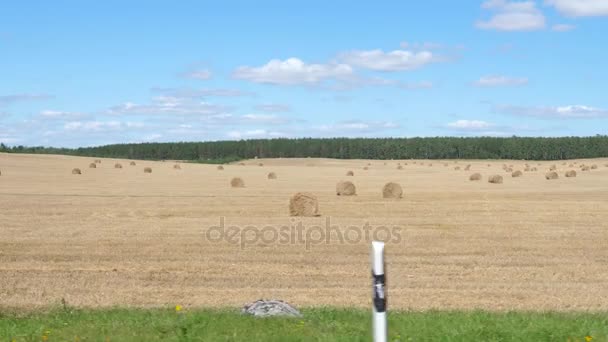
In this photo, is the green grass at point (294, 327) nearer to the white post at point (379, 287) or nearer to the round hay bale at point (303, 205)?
the white post at point (379, 287)

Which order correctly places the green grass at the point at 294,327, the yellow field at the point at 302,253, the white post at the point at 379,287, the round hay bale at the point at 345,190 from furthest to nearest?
the round hay bale at the point at 345,190 < the yellow field at the point at 302,253 < the green grass at the point at 294,327 < the white post at the point at 379,287

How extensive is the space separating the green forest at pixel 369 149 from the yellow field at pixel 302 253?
88.3 m

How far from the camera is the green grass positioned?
9.73 meters

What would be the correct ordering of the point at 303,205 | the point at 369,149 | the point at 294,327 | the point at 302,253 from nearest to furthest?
1. the point at 294,327
2. the point at 302,253
3. the point at 303,205
4. the point at 369,149

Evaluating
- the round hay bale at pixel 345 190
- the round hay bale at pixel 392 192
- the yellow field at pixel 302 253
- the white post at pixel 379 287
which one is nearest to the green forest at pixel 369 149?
the round hay bale at pixel 345 190

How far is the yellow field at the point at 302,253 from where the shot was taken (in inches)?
621

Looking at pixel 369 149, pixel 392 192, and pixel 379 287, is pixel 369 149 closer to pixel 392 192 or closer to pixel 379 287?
pixel 392 192

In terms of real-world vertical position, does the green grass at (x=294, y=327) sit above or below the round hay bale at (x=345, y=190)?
below

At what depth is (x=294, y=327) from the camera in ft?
33.1

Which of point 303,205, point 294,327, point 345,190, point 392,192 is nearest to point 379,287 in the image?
point 294,327

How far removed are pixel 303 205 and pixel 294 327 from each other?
19.7 m

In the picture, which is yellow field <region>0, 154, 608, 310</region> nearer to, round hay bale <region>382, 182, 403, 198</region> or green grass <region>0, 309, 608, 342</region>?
round hay bale <region>382, 182, 403, 198</region>

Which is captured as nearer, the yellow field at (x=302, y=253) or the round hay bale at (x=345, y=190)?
the yellow field at (x=302, y=253)

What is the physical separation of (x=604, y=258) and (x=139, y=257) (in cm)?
1085
